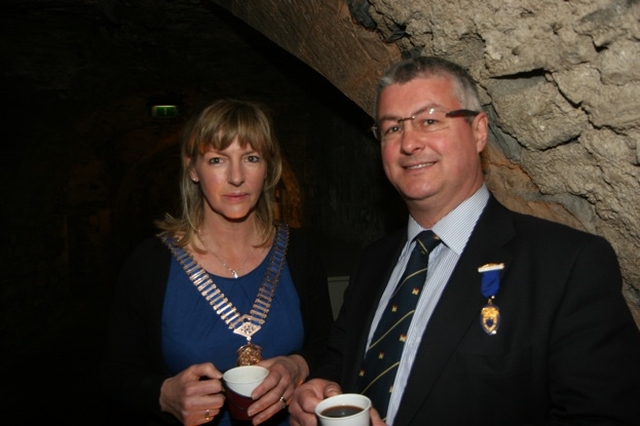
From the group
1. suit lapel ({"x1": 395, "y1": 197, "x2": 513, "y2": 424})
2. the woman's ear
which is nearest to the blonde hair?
the woman's ear

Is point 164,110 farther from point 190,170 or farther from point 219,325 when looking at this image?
point 219,325

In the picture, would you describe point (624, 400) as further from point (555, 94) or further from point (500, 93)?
point (500, 93)

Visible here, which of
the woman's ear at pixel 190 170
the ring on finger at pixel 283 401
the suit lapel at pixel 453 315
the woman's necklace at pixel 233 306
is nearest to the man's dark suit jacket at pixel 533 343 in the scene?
the suit lapel at pixel 453 315

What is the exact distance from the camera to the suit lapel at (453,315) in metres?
1.32

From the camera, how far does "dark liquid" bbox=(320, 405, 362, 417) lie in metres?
1.16

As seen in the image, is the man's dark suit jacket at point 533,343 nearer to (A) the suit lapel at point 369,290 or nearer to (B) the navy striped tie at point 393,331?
(B) the navy striped tie at point 393,331

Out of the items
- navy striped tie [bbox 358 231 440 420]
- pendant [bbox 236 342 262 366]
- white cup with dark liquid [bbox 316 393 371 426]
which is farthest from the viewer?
pendant [bbox 236 342 262 366]

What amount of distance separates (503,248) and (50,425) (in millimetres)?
4041

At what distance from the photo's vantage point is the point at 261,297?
2.04 m

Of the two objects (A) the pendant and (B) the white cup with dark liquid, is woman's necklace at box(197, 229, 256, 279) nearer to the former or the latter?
(A) the pendant

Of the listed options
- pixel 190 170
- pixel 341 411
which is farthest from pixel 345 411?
pixel 190 170

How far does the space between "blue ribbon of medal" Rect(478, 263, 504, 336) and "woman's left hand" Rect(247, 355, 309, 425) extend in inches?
26.8

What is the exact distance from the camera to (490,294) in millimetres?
1348

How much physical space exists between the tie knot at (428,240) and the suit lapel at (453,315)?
0.12 m
